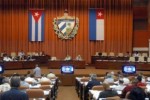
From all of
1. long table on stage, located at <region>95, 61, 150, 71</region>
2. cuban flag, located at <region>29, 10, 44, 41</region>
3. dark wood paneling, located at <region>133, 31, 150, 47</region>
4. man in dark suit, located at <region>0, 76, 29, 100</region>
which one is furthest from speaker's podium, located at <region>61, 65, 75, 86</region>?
man in dark suit, located at <region>0, 76, 29, 100</region>

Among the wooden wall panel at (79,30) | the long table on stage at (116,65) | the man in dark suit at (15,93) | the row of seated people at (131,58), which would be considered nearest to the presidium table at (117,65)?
the long table on stage at (116,65)

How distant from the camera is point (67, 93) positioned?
66.4ft

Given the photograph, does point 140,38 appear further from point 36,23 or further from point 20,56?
point 20,56

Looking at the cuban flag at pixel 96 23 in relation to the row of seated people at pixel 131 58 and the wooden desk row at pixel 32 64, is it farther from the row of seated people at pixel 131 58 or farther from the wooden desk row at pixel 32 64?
the wooden desk row at pixel 32 64

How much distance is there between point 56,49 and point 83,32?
2.68 meters

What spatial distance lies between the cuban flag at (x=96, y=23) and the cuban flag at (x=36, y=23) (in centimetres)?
403

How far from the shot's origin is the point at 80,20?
3284cm

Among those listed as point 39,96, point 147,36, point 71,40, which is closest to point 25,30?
point 71,40

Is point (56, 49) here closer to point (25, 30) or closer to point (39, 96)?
point (25, 30)

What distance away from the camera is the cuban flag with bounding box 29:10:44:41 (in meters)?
32.2

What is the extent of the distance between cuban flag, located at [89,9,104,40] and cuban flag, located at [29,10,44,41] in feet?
13.2

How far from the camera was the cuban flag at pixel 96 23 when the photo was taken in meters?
32.3

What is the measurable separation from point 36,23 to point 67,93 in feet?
42.7

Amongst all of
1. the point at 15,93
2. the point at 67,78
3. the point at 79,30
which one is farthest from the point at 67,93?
the point at 79,30
